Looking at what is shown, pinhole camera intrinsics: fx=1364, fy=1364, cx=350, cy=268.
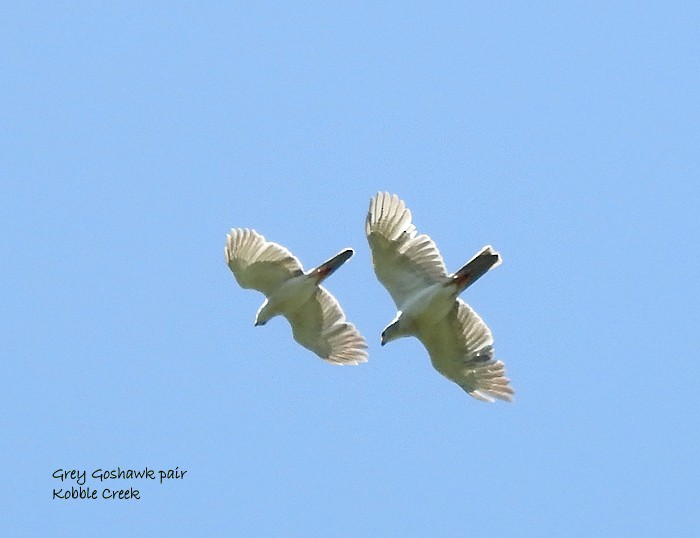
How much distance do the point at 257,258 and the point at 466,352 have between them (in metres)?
3.76

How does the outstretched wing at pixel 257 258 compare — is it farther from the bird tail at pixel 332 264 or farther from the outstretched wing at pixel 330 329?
the outstretched wing at pixel 330 329

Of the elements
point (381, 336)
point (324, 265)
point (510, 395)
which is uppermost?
point (324, 265)

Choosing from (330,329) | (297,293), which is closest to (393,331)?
(330,329)

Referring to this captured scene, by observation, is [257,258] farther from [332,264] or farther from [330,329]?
[330,329]

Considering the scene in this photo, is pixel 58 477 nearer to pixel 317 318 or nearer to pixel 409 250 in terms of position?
pixel 317 318

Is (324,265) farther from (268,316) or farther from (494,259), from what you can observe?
(494,259)

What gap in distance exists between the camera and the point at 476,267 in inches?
800

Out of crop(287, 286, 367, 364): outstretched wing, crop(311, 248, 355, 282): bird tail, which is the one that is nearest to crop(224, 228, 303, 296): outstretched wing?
crop(311, 248, 355, 282): bird tail

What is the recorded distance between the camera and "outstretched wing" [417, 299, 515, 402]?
68.0 feet

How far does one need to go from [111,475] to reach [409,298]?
5380 millimetres

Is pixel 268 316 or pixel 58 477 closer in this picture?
pixel 58 477

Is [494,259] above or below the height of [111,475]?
above

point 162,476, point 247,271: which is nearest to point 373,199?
point 247,271

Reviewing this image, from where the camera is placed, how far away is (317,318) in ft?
74.2
